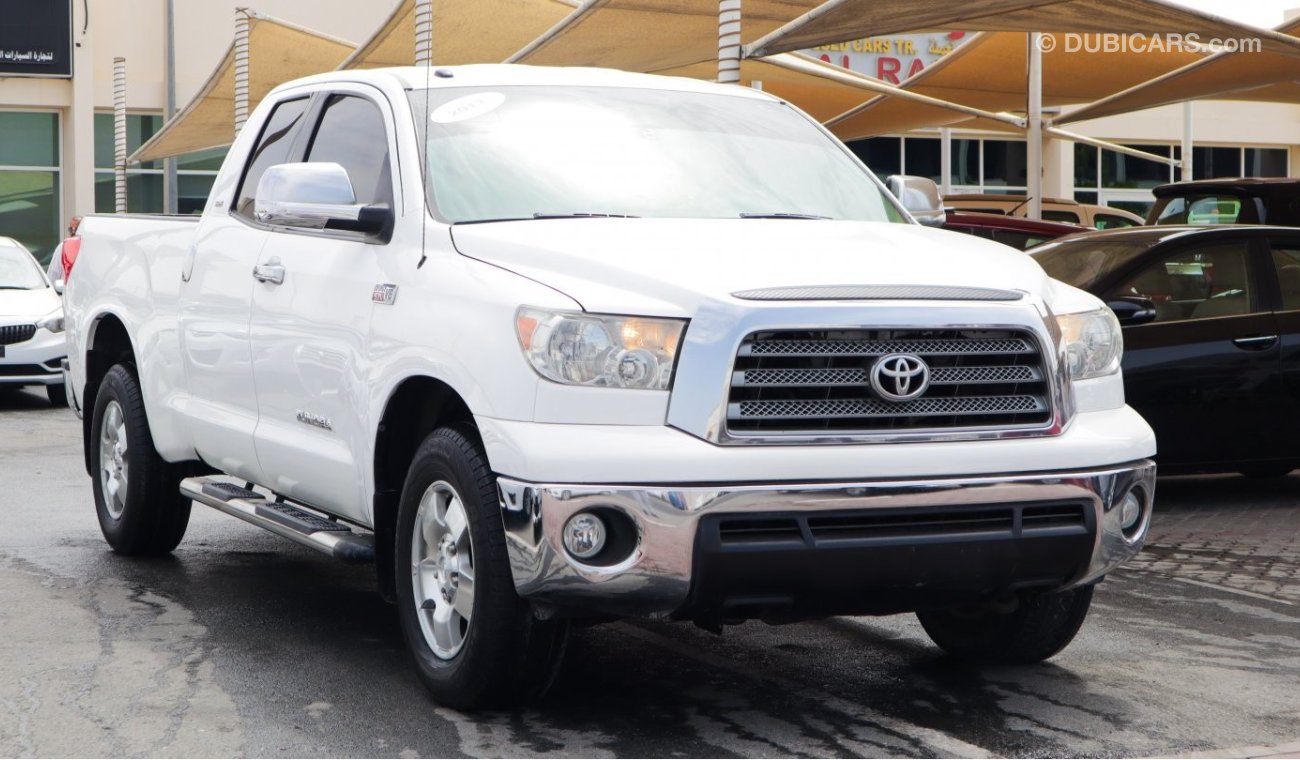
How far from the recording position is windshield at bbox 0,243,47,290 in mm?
16766

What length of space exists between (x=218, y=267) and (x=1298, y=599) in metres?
4.30

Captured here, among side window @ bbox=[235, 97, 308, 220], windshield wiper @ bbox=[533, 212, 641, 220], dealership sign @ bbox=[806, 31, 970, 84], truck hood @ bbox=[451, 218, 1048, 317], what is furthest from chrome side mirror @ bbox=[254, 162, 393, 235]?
dealership sign @ bbox=[806, 31, 970, 84]

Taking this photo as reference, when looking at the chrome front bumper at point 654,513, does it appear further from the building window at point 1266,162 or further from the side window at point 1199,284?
the building window at point 1266,162

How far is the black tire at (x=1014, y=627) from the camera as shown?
5.56 metres

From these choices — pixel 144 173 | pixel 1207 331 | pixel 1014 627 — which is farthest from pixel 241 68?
pixel 1014 627

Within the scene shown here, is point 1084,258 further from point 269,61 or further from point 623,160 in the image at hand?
point 269,61

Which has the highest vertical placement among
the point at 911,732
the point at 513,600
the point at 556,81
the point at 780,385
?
the point at 556,81

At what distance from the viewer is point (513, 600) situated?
186 inches

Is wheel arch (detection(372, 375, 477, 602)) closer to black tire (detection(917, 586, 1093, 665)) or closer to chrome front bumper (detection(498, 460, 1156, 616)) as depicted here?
chrome front bumper (detection(498, 460, 1156, 616))

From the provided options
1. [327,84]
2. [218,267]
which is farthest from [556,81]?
[218,267]

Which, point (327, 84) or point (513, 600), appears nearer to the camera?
point (513, 600)

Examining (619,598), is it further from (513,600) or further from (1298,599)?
(1298,599)

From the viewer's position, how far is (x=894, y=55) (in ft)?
129

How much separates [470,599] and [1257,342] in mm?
6135
